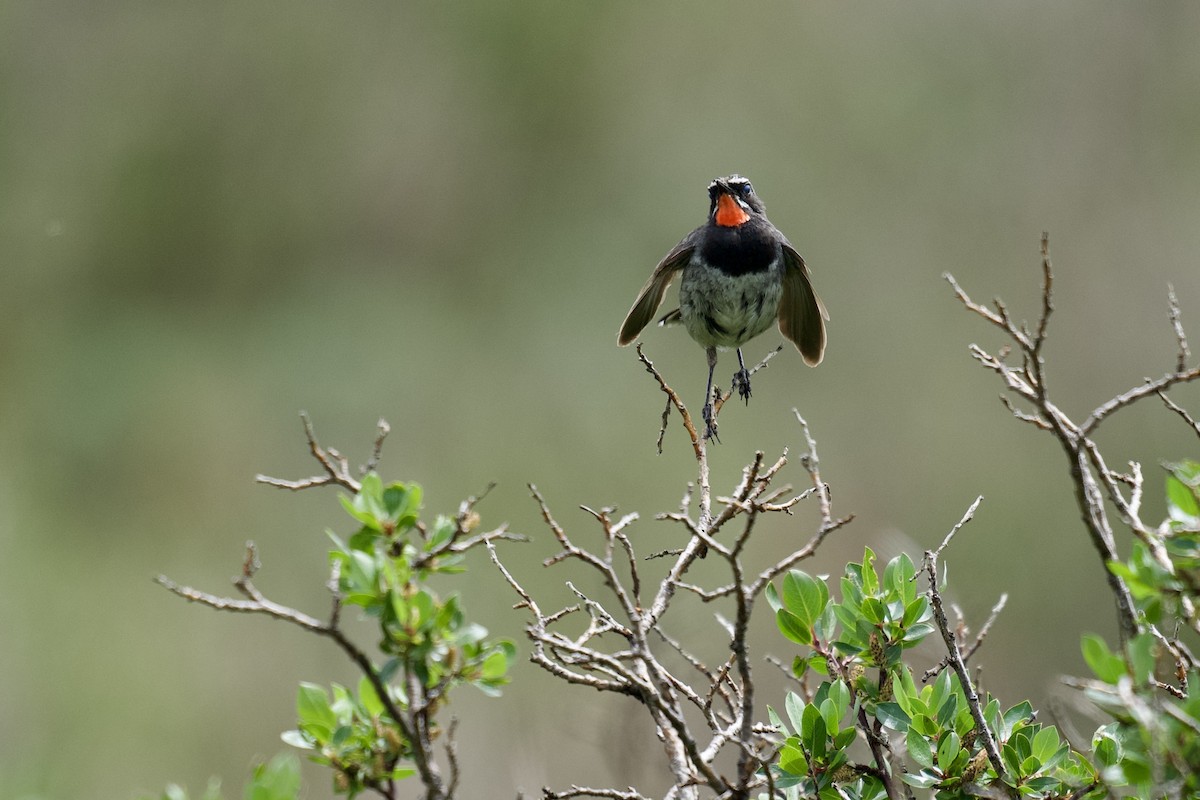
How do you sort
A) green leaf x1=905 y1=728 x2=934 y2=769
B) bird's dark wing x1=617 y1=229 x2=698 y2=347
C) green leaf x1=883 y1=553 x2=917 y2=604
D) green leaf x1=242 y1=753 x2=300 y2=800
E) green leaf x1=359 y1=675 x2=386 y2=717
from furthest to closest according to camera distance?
bird's dark wing x1=617 y1=229 x2=698 y2=347 < green leaf x1=883 y1=553 x2=917 y2=604 < green leaf x1=905 y1=728 x2=934 y2=769 < green leaf x1=359 y1=675 x2=386 y2=717 < green leaf x1=242 y1=753 x2=300 y2=800

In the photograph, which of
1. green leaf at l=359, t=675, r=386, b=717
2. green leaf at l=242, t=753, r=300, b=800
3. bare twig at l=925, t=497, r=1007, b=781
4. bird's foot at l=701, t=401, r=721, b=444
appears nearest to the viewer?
green leaf at l=242, t=753, r=300, b=800

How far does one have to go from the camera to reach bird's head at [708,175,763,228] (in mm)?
4734

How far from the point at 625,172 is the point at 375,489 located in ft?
73.0

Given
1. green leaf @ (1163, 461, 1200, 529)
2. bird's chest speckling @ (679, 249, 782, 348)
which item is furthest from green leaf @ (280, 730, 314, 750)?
bird's chest speckling @ (679, 249, 782, 348)

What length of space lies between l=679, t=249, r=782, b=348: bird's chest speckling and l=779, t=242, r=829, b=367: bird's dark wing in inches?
2.9

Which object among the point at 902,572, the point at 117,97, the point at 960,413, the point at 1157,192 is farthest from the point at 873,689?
the point at 117,97

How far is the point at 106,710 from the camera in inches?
575

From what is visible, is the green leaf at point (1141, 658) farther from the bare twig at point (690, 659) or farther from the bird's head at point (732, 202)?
the bird's head at point (732, 202)

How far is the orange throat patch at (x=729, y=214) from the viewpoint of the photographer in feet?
15.5

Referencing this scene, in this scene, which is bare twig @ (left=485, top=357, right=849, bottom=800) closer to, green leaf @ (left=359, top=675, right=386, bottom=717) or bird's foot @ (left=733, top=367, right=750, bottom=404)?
green leaf @ (left=359, top=675, right=386, bottom=717)

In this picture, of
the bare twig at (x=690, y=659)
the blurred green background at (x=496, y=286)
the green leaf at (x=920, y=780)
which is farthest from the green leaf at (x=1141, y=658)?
the blurred green background at (x=496, y=286)

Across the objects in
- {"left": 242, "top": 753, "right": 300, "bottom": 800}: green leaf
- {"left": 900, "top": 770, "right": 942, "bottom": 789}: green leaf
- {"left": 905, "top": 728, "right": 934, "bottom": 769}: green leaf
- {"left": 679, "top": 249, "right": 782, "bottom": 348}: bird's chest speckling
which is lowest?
{"left": 242, "top": 753, "right": 300, "bottom": 800}: green leaf

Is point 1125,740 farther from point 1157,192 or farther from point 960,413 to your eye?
point 1157,192

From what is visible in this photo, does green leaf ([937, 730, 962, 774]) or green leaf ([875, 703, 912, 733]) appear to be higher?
green leaf ([875, 703, 912, 733])
